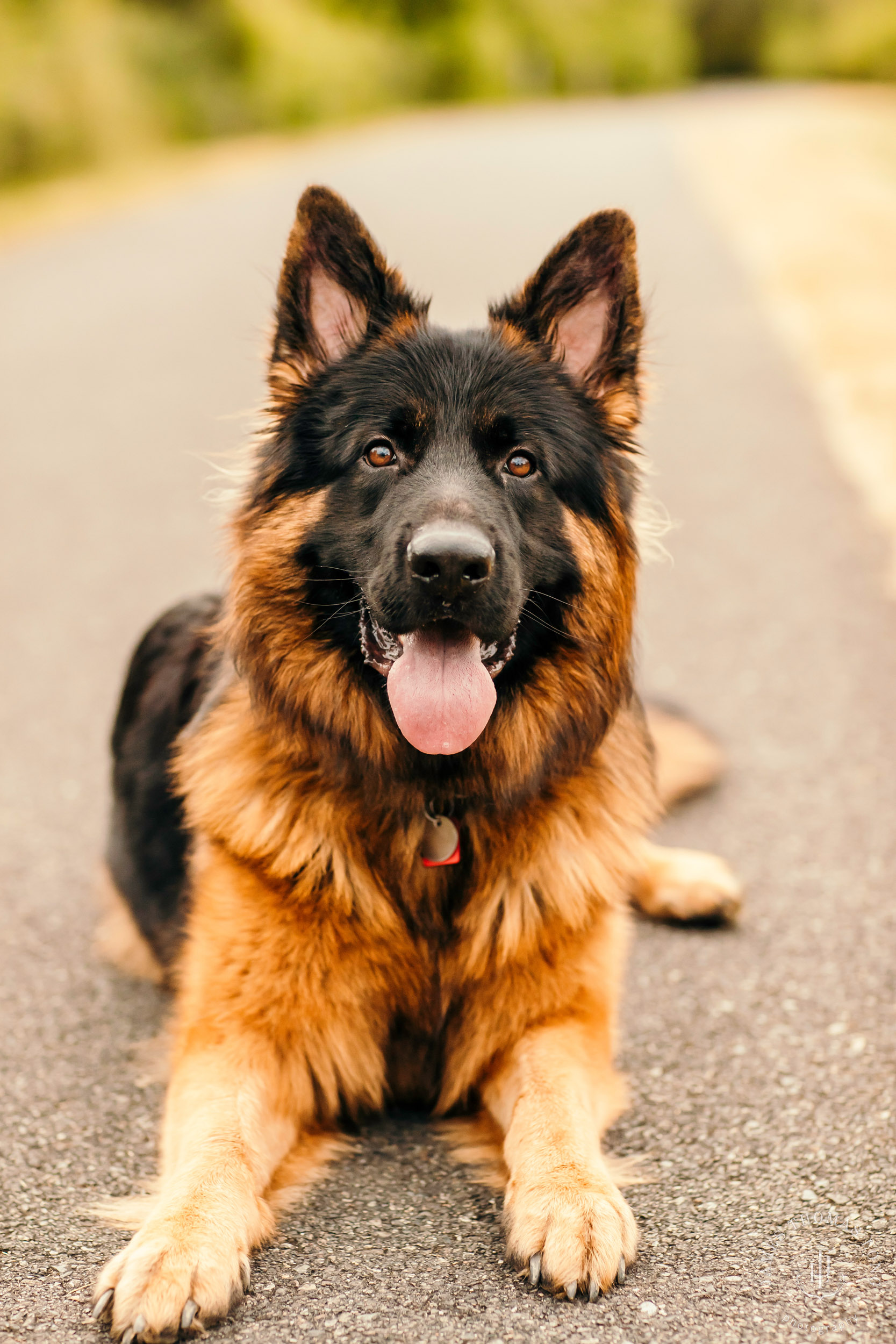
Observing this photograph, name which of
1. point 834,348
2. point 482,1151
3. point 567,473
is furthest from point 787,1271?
point 834,348

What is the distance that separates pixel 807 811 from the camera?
4.89 m

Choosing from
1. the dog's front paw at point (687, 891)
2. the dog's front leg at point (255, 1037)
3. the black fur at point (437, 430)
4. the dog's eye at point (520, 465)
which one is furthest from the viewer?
the dog's front paw at point (687, 891)

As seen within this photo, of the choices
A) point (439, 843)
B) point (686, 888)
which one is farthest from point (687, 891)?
point (439, 843)

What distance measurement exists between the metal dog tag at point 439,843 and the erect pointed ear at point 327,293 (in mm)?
1211

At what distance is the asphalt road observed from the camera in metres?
2.60

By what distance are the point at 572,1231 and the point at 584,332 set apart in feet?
7.39

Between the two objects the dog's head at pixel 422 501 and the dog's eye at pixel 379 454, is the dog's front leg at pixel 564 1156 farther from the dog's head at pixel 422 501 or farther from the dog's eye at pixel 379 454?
the dog's eye at pixel 379 454

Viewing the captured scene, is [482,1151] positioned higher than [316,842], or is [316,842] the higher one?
[316,842]

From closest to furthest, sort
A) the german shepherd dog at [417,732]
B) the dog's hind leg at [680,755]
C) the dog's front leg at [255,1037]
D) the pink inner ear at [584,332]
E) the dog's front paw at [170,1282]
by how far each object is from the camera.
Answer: the dog's front paw at [170,1282]
the dog's front leg at [255,1037]
the german shepherd dog at [417,732]
the pink inner ear at [584,332]
the dog's hind leg at [680,755]

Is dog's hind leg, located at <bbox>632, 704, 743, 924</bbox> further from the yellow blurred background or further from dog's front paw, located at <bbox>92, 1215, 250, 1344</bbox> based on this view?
the yellow blurred background

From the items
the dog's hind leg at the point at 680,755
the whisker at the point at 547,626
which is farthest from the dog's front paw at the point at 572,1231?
the dog's hind leg at the point at 680,755

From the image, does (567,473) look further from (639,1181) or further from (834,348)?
(834,348)

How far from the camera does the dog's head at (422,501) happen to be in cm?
317

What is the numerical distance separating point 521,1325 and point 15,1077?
159 cm
